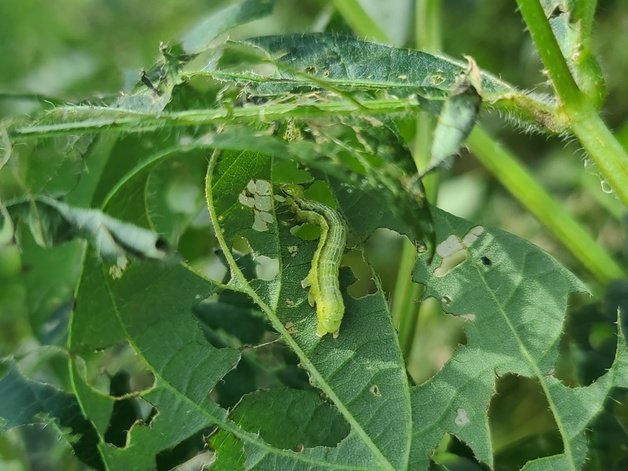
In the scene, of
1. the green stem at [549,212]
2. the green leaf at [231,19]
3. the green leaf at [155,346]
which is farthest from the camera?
the green leaf at [231,19]

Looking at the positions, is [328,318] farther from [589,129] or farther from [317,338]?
[589,129]

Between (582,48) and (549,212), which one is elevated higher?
(582,48)

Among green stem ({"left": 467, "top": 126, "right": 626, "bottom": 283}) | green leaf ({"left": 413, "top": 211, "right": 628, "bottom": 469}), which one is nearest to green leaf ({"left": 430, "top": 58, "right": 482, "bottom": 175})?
green leaf ({"left": 413, "top": 211, "right": 628, "bottom": 469})

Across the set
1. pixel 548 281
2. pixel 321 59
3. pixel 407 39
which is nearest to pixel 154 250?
pixel 321 59

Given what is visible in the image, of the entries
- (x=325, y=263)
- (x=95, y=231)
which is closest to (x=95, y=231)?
(x=95, y=231)

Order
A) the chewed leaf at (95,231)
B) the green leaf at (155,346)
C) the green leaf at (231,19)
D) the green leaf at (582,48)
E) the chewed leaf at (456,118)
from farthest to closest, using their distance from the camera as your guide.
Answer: the green leaf at (231,19)
the green leaf at (155,346)
the green leaf at (582,48)
the chewed leaf at (95,231)
the chewed leaf at (456,118)

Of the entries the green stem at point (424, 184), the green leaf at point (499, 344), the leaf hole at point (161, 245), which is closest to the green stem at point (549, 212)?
the green stem at point (424, 184)

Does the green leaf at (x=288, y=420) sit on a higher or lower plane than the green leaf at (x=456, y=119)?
lower

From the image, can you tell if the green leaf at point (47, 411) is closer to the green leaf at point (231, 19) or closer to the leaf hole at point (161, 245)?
the leaf hole at point (161, 245)
